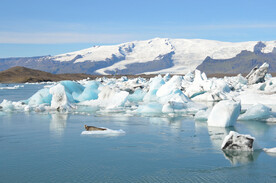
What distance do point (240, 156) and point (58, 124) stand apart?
24.8ft

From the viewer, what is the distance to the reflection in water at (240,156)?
7.65 m

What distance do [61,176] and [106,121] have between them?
7501mm

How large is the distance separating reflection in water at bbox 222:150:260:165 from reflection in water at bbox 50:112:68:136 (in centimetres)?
537

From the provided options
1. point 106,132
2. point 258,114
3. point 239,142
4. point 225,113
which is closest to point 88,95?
point 258,114

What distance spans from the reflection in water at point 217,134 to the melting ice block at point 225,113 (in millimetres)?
302

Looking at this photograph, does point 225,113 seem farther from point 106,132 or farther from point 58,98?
point 58,98

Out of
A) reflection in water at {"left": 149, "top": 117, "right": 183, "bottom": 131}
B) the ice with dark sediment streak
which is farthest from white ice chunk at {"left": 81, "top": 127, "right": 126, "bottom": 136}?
the ice with dark sediment streak

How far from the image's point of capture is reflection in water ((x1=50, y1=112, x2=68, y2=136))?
1174 centimetres

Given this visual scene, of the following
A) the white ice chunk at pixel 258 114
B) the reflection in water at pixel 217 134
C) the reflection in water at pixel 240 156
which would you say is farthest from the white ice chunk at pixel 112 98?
the reflection in water at pixel 240 156

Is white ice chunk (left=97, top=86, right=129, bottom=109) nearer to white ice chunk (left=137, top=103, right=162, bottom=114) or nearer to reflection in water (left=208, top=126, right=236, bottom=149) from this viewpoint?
white ice chunk (left=137, top=103, right=162, bottom=114)

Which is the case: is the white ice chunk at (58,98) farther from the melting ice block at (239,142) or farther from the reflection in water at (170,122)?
the melting ice block at (239,142)

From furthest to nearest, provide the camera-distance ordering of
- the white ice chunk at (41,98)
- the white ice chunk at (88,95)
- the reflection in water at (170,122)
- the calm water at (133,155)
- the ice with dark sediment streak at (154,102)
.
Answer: the white ice chunk at (88,95) → the white ice chunk at (41,98) → the reflection in water at (170,122) → the ice with dark sediment streak at (154,102) → the calm water at (133,155)

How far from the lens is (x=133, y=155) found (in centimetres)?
837

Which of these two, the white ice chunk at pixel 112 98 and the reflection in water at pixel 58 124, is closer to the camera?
the reflection in water at pixel 58 124
